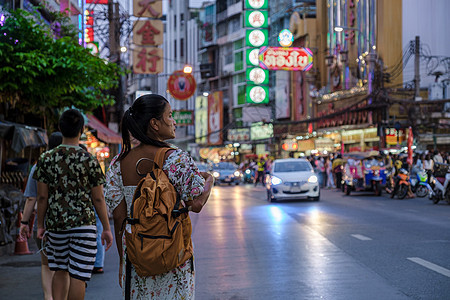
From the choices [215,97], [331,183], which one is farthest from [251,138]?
[331,183]

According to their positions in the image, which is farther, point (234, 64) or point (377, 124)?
point (234, 64)

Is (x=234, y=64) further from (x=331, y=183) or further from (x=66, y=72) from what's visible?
(x=66, y=72)

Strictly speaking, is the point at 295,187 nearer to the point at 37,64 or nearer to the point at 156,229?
the point at 37,64

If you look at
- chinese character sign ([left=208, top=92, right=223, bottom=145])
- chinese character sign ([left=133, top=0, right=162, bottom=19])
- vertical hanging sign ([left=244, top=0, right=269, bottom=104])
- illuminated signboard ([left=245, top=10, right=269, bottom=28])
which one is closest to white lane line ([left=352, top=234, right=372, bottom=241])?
chinese character sign ([left=133, top=0, right=162, bottom=19])

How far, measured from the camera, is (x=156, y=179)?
3.92 m

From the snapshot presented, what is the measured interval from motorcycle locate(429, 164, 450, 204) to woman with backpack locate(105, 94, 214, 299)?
19.7m

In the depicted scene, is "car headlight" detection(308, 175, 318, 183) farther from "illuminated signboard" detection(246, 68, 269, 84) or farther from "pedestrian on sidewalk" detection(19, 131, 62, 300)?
"illuminated signboard" detection(246, 68, 269, 84)

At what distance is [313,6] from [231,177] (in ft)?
82.3

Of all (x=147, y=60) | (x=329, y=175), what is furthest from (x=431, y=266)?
(x=329, y=175)

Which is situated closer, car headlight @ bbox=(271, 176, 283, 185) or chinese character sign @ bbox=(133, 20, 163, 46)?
car headlight @ bbox=(271, 176, 283, 185)

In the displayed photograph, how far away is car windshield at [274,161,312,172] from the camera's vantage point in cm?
2745

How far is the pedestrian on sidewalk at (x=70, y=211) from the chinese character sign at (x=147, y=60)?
31537 mm

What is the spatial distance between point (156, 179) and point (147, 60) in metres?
34.2

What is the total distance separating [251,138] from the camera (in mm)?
84000
